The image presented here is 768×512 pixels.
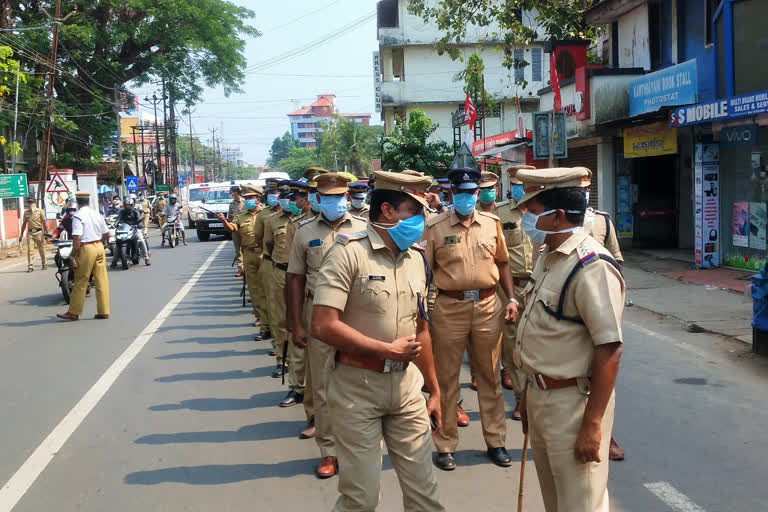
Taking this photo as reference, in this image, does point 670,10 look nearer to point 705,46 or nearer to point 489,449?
point 705,46

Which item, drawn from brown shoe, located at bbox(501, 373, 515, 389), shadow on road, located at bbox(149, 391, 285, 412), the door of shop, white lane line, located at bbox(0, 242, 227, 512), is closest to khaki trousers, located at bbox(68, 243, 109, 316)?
white lane line, located at bbox(0, 242, 227, 512)

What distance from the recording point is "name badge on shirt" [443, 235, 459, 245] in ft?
17.2

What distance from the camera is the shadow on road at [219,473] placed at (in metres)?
4.98

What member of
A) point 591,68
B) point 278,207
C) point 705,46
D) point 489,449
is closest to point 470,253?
point 489,449

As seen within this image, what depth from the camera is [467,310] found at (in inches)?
204

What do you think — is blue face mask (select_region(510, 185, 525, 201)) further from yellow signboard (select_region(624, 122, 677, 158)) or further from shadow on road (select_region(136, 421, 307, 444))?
yellow signboard (select_region(624, 122, 677, 158))

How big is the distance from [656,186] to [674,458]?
573 inches

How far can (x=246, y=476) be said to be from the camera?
504cm

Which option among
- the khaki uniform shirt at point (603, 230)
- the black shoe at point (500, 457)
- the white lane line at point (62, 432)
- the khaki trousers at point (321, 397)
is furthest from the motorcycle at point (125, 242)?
the khaki uniform shirt at point (603, 230)

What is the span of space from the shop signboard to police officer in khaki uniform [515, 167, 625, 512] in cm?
1225

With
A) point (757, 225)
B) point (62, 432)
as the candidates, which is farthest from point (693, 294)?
point (62, 432)

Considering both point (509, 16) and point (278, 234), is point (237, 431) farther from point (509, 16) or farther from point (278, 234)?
point (509, 16)

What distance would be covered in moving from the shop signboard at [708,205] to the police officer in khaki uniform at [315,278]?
10.6 metres

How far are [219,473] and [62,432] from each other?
168 cm
